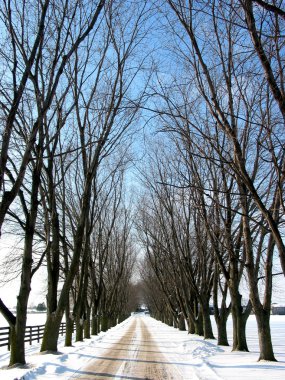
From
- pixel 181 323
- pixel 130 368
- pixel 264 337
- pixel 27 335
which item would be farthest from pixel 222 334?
pixel 181 323

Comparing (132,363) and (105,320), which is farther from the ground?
(105,320)

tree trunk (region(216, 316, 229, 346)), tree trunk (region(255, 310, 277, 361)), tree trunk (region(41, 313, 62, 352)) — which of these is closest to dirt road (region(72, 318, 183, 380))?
tree trunk (region(41, 313, 62, 352))

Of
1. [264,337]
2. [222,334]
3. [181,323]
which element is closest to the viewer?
[264,337]

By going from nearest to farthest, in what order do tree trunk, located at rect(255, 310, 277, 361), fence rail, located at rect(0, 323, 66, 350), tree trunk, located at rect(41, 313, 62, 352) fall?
tree trunk, located at rect(255, 310, 277, 361), tree trunk, located at rect(41, 313, 62, 352), fence rail, located at rect(0, 323, 66, 350)

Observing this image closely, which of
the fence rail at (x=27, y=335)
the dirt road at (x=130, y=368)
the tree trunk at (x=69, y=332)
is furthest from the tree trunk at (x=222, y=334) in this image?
the fence rail at (x=27, y=335)

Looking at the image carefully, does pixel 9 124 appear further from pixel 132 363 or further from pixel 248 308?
pixel 248 308

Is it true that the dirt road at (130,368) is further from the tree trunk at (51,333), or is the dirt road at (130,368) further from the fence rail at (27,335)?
the fence rail at (27,335)

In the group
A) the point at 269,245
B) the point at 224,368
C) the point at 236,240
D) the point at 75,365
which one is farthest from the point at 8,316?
the point at 236,240

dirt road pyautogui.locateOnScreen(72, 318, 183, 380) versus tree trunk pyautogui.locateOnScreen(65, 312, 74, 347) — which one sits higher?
tree trunk pyautogui.locateOnScreen(65, 312, 74, 347)

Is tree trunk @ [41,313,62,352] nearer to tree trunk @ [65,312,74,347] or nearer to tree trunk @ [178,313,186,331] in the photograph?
tree trunk @ [65,312,74,347]

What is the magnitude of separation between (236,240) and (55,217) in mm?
6268

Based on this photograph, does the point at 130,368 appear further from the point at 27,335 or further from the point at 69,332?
the point at 27,335

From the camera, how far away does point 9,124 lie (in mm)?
6324

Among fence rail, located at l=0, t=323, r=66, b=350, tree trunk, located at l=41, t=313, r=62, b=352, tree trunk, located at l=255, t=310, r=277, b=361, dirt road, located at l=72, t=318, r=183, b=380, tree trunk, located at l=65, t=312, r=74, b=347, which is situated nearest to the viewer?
dirt road, located at l=72, t=318, r=183, b=380
